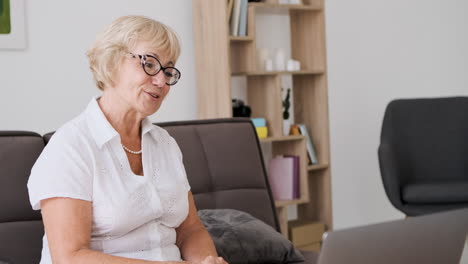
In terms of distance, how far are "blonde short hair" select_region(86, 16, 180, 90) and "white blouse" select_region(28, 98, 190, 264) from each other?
0.33ft

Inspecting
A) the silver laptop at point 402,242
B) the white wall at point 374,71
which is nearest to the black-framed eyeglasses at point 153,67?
the silver laptop at point 402,242

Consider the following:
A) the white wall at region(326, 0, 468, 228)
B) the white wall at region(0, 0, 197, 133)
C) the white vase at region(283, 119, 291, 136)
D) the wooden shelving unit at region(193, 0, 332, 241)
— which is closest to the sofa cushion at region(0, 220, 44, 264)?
the white wall at region(0, 0, 197, 133)

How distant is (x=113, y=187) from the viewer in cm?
168

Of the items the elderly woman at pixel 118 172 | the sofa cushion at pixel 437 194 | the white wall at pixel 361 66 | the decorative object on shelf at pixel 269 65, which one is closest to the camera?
the elderly woman at pixel 118 172

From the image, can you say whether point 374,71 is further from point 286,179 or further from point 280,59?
point 286,179

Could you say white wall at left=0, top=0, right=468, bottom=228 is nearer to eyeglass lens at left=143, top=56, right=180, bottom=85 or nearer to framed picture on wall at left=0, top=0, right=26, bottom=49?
framed picture on wall at left=0, top=0, right=26, bottom=49

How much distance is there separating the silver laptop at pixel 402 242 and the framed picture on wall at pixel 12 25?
2662 millimetres

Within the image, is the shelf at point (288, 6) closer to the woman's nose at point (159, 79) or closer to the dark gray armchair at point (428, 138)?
the dark gray armchair at point (428, 138)

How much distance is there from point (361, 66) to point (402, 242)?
3910 mm

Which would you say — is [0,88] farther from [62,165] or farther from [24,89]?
[62,165]

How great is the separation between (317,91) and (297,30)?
1.41ft

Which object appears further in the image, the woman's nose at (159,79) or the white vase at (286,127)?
the white vase at (286,127)

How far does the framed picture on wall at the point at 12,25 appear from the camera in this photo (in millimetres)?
3428

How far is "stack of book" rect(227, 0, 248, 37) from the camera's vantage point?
3.93m
